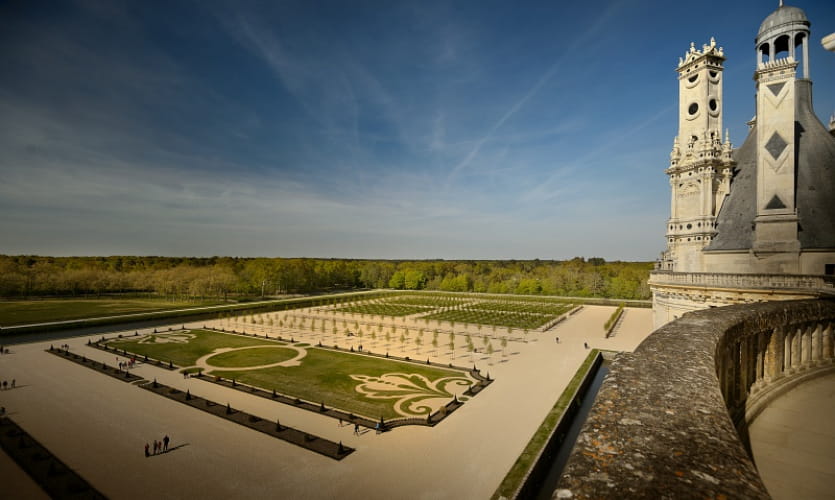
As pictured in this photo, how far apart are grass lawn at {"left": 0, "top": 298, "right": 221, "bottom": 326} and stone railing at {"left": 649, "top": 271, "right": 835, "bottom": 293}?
202ft

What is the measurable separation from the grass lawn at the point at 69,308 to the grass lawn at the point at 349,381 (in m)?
34.8

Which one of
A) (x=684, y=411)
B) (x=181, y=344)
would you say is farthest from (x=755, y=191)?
(x=181, y=344)

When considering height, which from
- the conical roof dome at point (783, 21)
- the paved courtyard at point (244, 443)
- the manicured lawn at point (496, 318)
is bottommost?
the paved courtyard at point (244, 443)

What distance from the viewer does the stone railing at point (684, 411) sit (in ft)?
8.91

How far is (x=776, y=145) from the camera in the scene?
803 inches

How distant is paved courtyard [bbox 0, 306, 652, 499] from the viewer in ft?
47.1

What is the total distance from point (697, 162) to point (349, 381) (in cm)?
2652

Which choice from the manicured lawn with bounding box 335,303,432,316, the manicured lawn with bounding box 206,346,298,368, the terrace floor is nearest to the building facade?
the terrace floor

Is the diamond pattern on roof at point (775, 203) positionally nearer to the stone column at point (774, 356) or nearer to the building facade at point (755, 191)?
the building facade at point (755, 191)

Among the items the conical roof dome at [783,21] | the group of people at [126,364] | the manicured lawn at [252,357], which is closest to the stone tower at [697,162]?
the conical roof dome at [783,21]

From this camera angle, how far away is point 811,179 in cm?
2047

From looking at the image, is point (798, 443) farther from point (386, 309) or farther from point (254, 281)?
point (254, 281)

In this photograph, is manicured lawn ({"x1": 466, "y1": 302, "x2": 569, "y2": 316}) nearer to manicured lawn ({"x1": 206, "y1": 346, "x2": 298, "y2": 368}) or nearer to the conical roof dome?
manicured lawn ({"x1": 206, "y1": 346, "x2": 298, "y2": 368})

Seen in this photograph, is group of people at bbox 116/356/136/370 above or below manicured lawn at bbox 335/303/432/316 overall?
below
